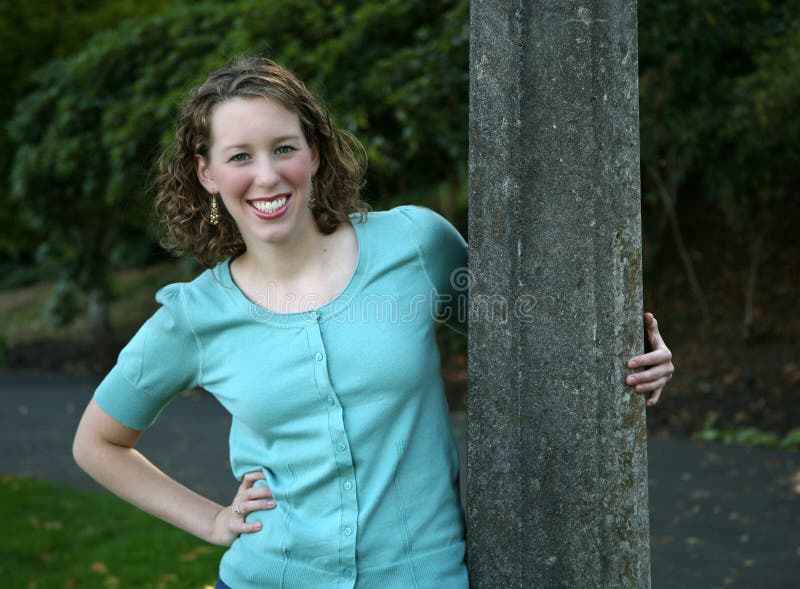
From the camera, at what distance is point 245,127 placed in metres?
2.33

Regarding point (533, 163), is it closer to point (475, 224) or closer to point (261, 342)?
point (475, 224)

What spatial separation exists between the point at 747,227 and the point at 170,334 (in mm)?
10853

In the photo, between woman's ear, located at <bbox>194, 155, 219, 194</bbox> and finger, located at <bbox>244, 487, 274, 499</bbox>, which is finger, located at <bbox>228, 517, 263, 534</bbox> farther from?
woman's ear, located at <bbox>194, 155, 219, 194</bbox>

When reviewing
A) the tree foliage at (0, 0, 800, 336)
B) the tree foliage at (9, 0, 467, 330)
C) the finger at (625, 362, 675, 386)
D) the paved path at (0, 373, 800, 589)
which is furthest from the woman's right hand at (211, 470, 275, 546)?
the tree foliage at (9, 0, 467, 330)

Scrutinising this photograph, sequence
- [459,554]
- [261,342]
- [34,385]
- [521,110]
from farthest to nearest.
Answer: [34,385] < [261,342] < [459,554] < [521,110]

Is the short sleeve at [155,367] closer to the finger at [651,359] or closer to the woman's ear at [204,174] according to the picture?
the woman's ear at [204,174]

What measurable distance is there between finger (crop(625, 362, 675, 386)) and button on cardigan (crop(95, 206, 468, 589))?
478 mm

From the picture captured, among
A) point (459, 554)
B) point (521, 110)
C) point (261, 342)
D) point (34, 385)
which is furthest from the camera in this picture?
point (34, 385)

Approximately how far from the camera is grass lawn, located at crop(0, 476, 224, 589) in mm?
5562

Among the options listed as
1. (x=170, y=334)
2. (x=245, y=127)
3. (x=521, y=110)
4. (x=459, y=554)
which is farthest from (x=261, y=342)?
(x=521, y=110)

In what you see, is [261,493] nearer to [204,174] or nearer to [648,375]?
[204,174]

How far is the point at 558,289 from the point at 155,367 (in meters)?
1.04

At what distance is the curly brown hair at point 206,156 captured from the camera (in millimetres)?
2373

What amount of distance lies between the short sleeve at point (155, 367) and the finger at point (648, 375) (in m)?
1.04
